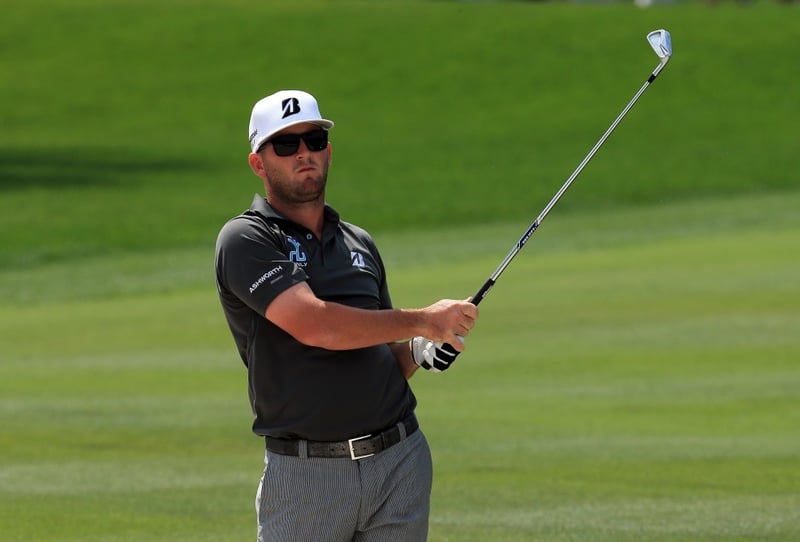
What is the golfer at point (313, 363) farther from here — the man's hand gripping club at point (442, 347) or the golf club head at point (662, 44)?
the golf club head at point (662, 44)

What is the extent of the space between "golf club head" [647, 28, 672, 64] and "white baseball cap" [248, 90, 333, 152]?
1.27 meters

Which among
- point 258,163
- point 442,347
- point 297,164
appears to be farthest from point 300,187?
point 442,347

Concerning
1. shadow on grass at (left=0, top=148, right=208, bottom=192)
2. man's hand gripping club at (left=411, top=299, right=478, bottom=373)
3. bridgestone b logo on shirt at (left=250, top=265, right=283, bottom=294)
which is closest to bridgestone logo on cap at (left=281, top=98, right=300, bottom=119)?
bridgestone b logo on shirt at (left=250, top=265, right=283, bottom=294)

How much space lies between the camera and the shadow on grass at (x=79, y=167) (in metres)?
39.6

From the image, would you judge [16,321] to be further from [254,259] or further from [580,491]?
[254,259]

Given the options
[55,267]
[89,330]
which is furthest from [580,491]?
[55,267]

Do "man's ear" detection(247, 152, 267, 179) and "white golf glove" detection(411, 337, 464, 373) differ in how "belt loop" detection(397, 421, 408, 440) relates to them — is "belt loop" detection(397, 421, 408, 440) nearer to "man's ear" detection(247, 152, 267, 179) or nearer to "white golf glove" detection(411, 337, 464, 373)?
"white golf glove" detection(411, 337, 464, 373)

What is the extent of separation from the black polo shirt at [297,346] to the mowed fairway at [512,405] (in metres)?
3.43

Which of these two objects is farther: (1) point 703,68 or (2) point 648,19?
(2) point 648,19

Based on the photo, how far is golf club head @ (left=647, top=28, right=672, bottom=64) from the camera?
241 inches

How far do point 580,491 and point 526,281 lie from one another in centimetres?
1050

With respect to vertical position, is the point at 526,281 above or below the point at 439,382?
above

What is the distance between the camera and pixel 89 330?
1825 centimetres

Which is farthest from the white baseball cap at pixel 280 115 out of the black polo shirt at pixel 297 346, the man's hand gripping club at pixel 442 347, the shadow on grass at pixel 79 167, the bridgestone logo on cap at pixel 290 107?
the shadow on grass at pixel 79 167
